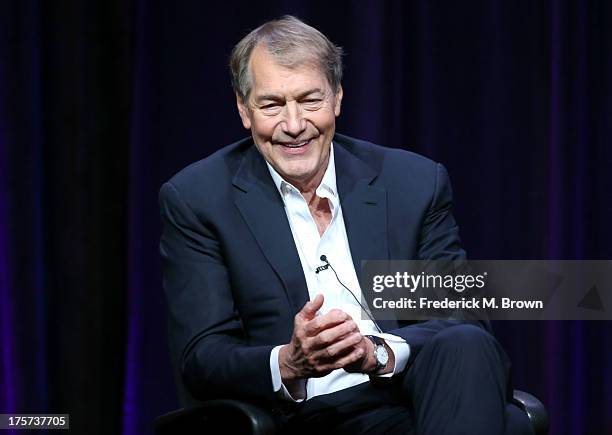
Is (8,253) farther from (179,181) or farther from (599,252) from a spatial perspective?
(599,252)

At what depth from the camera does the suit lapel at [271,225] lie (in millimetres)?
2152

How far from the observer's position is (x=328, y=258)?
2.22 meters

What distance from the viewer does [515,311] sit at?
3.34m

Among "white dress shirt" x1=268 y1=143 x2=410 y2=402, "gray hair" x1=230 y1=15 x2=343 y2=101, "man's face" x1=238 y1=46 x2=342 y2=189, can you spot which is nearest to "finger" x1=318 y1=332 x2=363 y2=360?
"white dress shirt" x1=268 y1=143 x2=410 y2=402

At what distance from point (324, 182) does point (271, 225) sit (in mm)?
173

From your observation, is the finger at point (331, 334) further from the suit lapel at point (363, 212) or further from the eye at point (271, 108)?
the eye at point (271, 108)

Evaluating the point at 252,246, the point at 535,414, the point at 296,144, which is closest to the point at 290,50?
the point at 296,144

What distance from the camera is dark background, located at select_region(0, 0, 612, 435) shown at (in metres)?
2.99

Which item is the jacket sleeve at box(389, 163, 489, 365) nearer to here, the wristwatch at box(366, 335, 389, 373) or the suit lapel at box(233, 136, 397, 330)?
the suit lapel at box(233, 136, 397, 330)

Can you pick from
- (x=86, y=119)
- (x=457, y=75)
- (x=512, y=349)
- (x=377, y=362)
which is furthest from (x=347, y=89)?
(x=377, y=362)

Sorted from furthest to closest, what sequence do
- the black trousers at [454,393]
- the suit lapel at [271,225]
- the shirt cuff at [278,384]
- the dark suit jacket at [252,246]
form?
the suit lapel at [271,225]
the dark suit jacket at [252,246]
the shirt cuff at [278,384]
the black trousers at [454,393]

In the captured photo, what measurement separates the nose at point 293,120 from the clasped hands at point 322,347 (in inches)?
18.3

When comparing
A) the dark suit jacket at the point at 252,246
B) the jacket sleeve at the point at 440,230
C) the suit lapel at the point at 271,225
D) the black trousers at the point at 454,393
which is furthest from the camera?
the jacket sleeve at the point at 440,230

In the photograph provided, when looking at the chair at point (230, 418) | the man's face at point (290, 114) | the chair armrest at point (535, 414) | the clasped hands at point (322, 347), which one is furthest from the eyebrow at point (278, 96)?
the chair armrest at point (535, 414)
